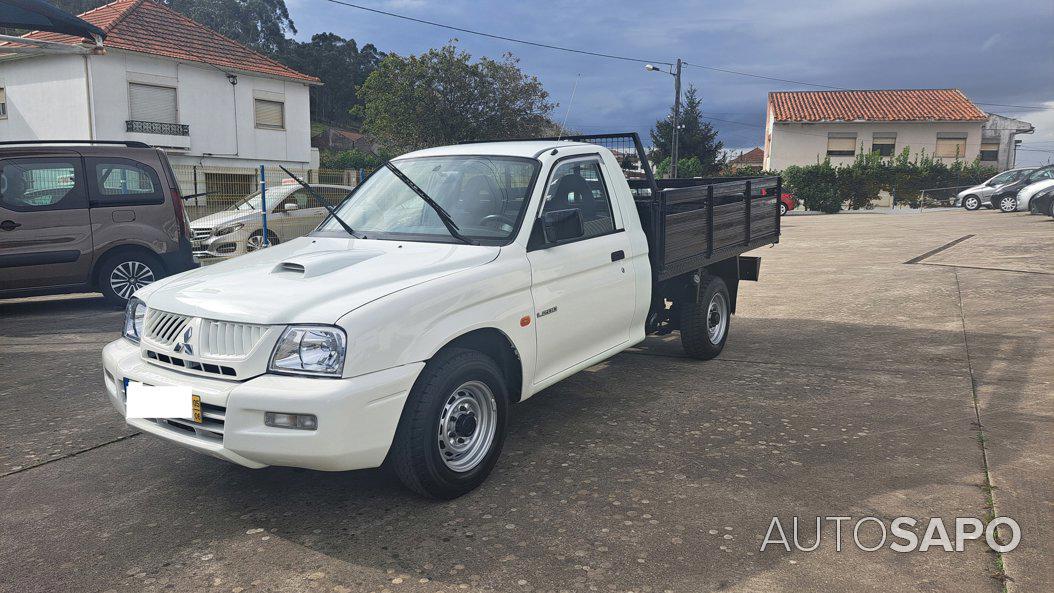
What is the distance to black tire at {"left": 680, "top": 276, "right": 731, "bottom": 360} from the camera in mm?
6047

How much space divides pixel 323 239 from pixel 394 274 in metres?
1.19

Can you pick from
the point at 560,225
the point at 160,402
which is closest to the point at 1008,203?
the point at 560,225

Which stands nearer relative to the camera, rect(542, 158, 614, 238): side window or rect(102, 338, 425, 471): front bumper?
rect(102, 338, 425, 471): front bumper

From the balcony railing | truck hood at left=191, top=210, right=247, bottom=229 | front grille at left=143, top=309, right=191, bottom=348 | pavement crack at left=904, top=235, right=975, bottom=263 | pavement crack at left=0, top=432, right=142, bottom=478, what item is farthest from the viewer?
the balcony railing

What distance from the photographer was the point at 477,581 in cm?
286

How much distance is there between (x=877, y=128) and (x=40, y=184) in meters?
44.6

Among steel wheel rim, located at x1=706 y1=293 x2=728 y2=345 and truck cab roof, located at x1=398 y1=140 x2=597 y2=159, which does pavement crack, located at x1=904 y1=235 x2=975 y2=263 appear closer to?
steel wheel rim, located at x1=706 y1=293 x2=728 y2=345

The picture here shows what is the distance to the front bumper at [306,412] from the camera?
2.98m

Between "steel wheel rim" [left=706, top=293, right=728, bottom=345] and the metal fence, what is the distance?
327 inches

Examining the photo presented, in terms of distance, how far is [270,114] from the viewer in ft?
102

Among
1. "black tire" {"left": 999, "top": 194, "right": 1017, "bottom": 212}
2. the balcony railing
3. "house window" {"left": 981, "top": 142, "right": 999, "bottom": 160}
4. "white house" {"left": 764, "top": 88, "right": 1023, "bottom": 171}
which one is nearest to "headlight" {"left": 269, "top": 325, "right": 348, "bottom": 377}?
the balcony railing

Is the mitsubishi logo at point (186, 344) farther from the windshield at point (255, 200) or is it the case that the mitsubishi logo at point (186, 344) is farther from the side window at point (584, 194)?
the windshield at point (255, 200)

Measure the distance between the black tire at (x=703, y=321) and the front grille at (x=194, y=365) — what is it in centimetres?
388

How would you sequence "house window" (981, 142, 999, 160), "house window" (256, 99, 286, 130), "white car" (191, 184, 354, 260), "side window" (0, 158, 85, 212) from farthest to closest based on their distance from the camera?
1. "house window" (981, 142, 999, 160)
2. "house window" (256, 99, 286, 130)
3. "white car" (191, 184, 354, 260)
4. "side window" (0, 158, 85, 212)
